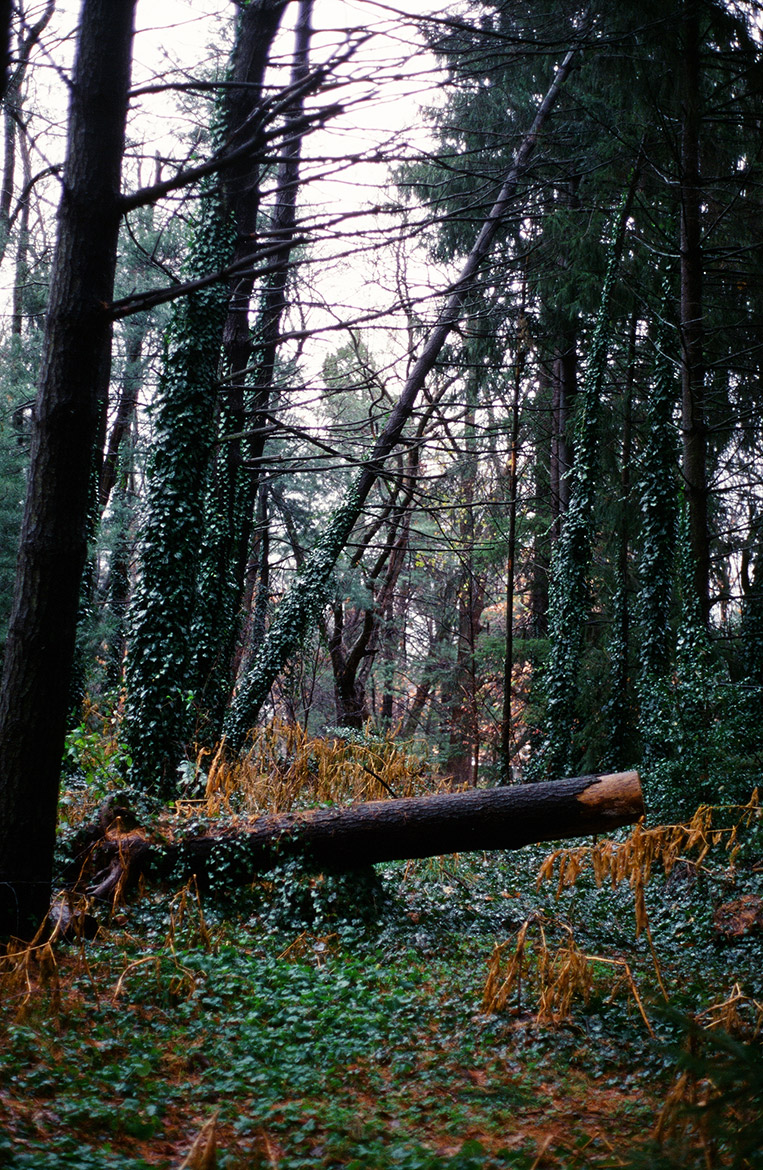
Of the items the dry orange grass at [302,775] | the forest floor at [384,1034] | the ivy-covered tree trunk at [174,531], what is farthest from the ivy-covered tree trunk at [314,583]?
the forest floor at [384,1034]

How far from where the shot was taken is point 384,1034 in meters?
4.11

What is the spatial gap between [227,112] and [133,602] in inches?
219

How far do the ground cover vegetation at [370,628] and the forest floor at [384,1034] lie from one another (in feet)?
0.09

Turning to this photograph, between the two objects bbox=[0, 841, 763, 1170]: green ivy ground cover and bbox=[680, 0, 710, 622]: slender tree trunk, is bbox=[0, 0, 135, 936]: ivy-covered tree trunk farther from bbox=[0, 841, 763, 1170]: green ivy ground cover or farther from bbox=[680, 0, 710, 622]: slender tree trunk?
bbox=[680, 0, 710, 622]: slender tree trunk

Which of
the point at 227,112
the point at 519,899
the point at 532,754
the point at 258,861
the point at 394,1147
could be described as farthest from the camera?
the point at 532,754

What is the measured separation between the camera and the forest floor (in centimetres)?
273

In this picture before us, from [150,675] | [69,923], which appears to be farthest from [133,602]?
[69,923]

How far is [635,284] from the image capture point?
13938 mm

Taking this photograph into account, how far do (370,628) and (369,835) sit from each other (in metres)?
11.3

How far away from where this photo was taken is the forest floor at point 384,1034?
2730 millimetres

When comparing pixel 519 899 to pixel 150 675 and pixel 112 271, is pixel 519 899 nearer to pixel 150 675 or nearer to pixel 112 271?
pixel 150 675

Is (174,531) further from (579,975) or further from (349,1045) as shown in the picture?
(579,975)

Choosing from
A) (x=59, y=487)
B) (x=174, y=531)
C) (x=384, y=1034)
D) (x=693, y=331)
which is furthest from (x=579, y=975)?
(x=693, y=331)

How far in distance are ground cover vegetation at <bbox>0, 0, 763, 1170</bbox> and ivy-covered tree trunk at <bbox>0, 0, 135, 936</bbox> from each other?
0.02 m
